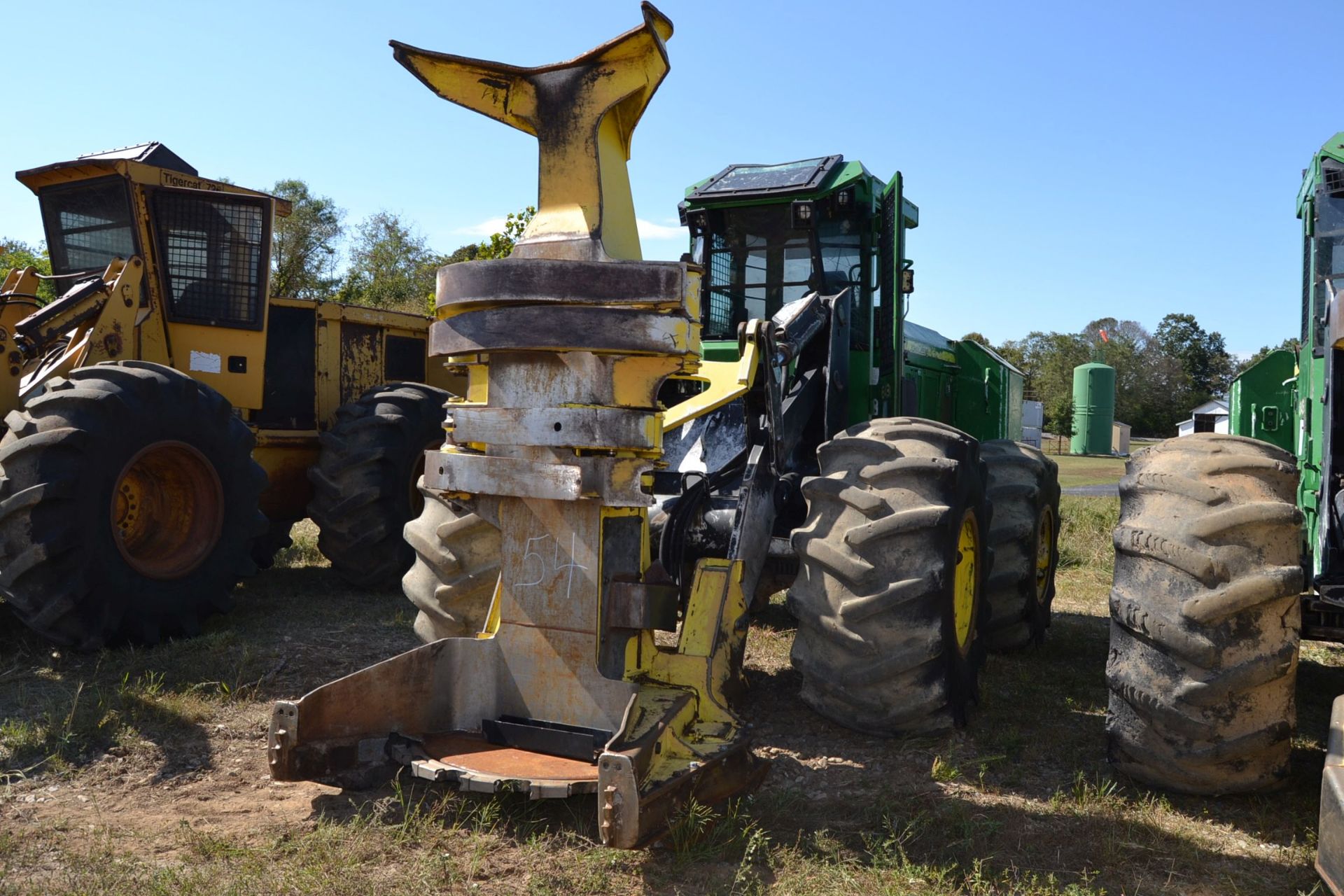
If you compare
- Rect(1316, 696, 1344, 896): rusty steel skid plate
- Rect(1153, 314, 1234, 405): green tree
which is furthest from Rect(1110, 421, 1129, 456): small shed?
Rect(1316, 696, 1344, 896): rusty steel skid plate

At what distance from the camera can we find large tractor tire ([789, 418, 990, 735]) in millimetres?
4320

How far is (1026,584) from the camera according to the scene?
6.55 metres

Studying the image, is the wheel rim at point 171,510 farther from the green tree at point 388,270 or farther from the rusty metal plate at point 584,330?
the green tree at point 388,270

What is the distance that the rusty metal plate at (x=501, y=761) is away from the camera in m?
3.60

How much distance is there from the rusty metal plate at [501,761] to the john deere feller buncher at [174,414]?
333 centimetres

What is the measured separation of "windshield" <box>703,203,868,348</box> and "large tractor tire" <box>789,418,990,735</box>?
2575 mm

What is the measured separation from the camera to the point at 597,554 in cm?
390

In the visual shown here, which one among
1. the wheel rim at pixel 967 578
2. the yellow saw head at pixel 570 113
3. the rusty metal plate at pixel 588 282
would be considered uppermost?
the yellow saw head at pixel 570 113

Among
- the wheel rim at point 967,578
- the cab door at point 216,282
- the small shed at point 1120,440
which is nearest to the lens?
the wheel rim at point 967,578

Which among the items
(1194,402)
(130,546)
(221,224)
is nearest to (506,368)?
(130,546)

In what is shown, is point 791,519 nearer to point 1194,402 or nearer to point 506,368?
point 506,368

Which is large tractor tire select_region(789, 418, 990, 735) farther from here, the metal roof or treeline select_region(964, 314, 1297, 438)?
treeline select_region(964, 314, 1297, 438)

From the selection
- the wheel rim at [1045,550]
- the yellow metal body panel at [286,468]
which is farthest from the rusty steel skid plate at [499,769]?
the yellow metal body panel at [286,468]

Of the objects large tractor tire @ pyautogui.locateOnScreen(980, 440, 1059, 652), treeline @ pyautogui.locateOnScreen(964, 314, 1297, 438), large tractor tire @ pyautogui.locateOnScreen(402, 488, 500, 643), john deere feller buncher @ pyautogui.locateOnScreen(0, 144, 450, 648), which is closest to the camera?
large tractor tire @ pyautogui.locateOnScreen(402, 488, 500, 643)
